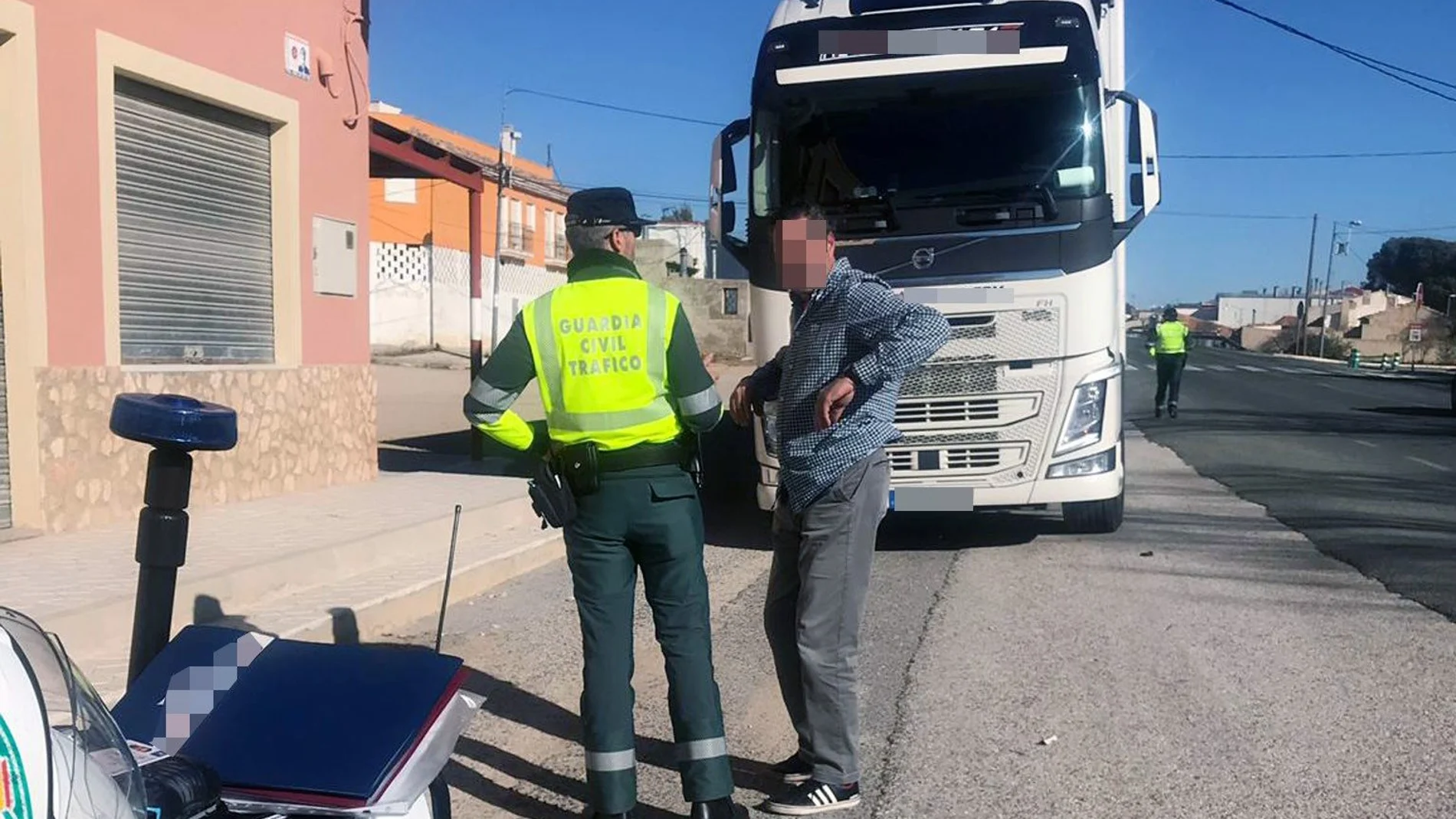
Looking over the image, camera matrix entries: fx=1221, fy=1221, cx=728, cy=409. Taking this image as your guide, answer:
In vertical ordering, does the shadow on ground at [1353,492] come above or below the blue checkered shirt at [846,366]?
below

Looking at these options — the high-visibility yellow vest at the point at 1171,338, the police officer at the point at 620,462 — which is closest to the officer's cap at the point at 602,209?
the police officer at the point at 620,462

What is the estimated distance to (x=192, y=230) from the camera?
8.23 m

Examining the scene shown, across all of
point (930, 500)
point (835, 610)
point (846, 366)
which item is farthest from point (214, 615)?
point (930, 500)

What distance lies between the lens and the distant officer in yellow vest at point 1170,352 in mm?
19062

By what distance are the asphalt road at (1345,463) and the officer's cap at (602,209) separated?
16.8 ft

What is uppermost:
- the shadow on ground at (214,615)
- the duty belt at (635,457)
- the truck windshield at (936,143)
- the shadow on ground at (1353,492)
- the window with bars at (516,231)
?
the window with bars at (516,231)

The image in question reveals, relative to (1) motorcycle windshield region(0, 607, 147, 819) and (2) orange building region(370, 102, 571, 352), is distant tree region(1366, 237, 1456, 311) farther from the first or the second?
(1) motorcycle windshield region(0, 607, 147, 819)

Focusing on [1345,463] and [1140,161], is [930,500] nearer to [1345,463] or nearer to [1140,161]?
[1140,161]

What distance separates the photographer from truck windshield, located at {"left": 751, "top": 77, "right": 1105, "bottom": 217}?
26.2ft

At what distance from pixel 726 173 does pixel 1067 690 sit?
4.89 m

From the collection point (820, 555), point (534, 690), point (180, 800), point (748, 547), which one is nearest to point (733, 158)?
point (748, 547)

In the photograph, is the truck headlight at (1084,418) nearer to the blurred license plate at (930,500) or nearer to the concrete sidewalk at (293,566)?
the blurred license plate at (930,500)

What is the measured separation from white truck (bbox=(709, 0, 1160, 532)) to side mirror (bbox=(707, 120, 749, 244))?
0.98 feet

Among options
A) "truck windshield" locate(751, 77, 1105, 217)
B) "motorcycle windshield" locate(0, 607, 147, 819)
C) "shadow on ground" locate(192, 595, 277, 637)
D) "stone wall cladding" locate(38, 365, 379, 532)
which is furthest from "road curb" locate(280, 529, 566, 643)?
"motorcycle windshield" locate(0, 607, 147, 819)
